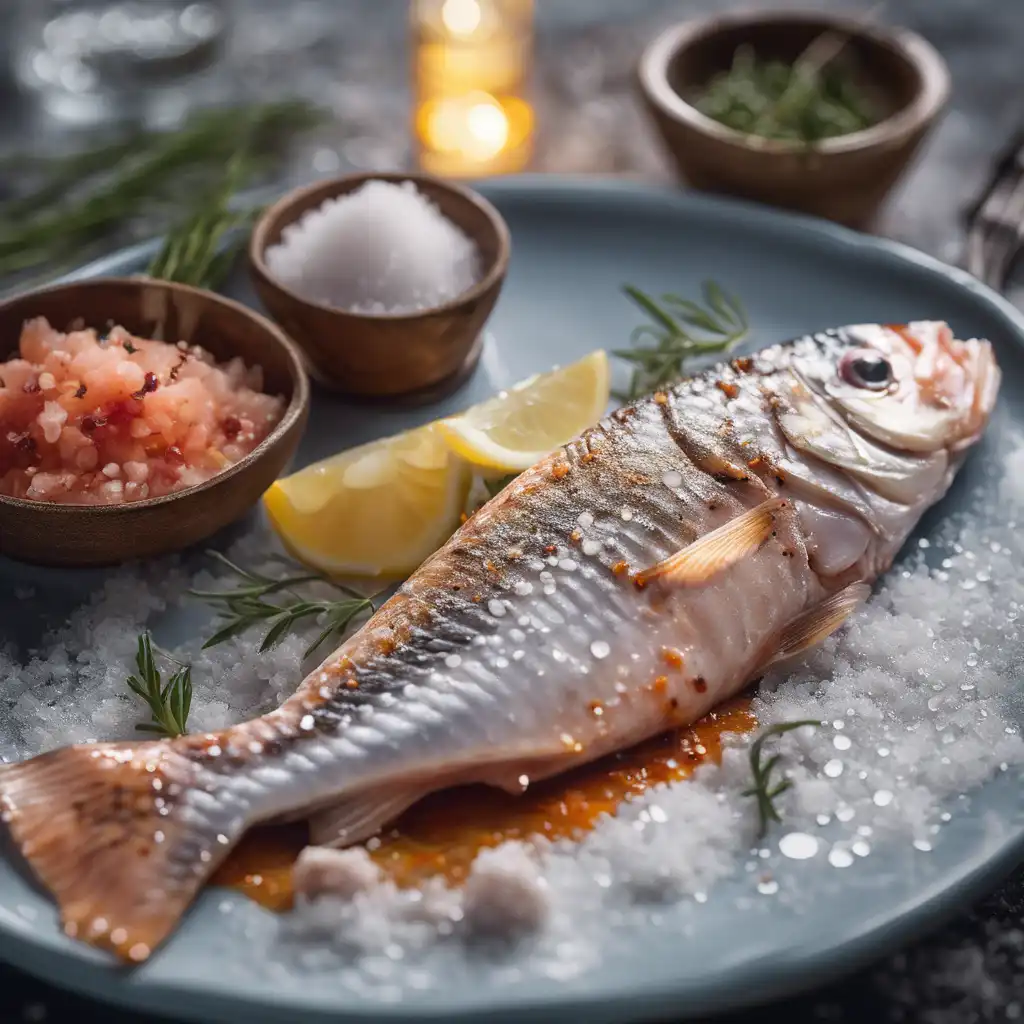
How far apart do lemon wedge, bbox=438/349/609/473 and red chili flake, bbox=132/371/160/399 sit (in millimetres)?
524

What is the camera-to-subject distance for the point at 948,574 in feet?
7.55

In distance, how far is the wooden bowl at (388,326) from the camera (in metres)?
2.57

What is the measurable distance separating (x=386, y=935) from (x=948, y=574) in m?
1.22

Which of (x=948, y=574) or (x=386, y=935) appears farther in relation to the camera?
(x=948, y=574)

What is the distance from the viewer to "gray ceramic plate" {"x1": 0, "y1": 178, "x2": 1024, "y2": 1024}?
161cm

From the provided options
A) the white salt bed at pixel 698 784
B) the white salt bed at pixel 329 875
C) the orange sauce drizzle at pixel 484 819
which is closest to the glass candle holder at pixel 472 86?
the white salt bed at pixel 698 784

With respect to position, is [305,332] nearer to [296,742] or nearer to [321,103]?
[296,742]

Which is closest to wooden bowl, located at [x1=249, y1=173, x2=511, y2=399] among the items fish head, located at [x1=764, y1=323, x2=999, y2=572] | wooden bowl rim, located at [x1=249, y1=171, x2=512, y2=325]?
wooden bowl rim, located at [x1=249, y1=171, x2=512, y2=325]

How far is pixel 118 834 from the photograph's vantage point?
5.55ft

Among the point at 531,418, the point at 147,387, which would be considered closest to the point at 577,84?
the point at 531,418

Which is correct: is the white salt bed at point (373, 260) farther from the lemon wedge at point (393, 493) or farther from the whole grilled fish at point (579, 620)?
the whole grilled fish at point (579, 620)

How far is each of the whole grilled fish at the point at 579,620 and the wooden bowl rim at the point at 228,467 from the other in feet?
1.26

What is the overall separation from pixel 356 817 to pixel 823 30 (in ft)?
8.83

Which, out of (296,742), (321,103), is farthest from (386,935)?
(321,103)
